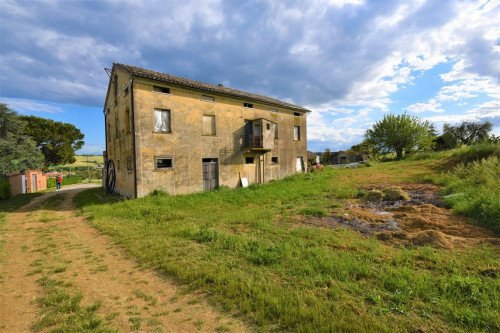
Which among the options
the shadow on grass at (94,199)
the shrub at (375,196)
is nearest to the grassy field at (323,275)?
the shrub at (375,196)

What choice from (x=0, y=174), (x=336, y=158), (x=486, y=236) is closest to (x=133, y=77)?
(x=486, y=236)

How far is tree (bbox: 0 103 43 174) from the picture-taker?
773 inches

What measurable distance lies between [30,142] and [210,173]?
2242 centimetres

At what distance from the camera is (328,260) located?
411 centimetres

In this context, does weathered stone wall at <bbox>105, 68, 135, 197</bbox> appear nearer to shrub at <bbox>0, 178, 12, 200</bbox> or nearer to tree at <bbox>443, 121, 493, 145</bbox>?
shrub at <bbox>0, 178, 12, 200</bbox>

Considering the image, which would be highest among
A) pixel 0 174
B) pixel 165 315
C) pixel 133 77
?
pixel 133 77

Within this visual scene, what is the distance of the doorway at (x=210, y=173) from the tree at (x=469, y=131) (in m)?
44.4

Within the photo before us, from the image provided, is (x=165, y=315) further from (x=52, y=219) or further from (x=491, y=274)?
(x=52, y=219)

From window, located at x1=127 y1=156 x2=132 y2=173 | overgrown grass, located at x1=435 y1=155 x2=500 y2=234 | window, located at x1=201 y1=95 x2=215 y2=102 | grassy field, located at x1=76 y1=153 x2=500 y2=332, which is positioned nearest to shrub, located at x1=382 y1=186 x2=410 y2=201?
overgrown grass, located at x1=435 y1=155 x2=500 y2=234

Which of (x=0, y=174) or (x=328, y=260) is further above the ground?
(x=0, y=174)

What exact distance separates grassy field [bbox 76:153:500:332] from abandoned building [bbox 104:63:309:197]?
6.08 metres

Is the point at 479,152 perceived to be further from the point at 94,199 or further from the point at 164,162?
the point at 94,199

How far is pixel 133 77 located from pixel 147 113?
197 cm

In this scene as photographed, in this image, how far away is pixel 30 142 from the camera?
74.0 ft
